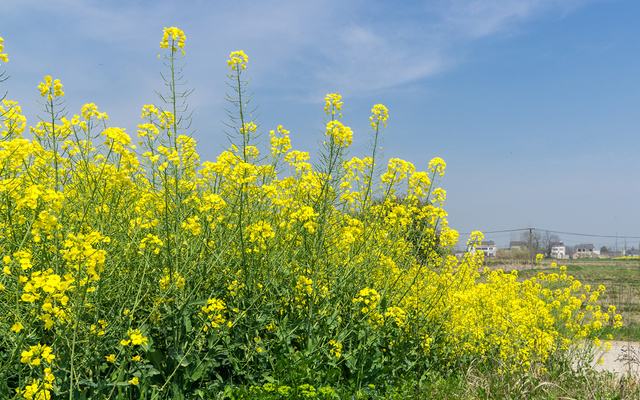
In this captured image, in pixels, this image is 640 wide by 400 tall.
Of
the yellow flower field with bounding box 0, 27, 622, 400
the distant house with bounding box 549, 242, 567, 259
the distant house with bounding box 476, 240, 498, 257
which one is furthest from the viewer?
the distant house with bounding box 549, 242, 567, 259

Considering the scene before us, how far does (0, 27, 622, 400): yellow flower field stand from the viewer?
10.3ft

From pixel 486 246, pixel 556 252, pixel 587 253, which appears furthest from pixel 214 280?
pixel 587 253

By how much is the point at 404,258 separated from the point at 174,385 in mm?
2610

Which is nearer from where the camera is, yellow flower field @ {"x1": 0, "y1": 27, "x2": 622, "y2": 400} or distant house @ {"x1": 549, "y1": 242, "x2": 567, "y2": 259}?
yellow flower field @ {"x1": 0, "y1": 27, "x2": 622, "y2": 400}

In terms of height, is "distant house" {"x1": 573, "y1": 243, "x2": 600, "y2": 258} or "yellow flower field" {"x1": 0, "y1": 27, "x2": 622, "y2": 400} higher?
"distant house" {"x1": 573, "y1": 243, "x2": 600, "y2": 258}

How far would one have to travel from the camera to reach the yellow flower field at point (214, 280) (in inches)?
124

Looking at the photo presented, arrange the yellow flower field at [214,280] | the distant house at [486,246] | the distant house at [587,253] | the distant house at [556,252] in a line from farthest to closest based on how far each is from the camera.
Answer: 1. the distant house at [587,253]
2. the distant house at [556,252]
3. the distant house at [486,246]
4. the yellow flower field at [214,280]

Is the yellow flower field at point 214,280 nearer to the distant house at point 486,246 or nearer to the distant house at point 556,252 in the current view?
the distant house at point 486,246

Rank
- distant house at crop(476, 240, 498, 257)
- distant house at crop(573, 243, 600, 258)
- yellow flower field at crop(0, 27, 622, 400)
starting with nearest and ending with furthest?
yellow flower field at crop(0, 27, 622, 400) → distant house at crop(476, 240, 498, 257) → distant house at crop(573, 243, 600, 258)

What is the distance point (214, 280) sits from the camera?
13.4 feet

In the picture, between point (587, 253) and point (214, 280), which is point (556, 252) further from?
point (214, 280)

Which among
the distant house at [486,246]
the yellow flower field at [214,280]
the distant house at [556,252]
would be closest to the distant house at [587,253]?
the distant house at [556,252]

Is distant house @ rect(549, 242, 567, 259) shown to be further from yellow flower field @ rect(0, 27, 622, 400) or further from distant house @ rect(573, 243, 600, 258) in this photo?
yellow flower field @ rect(0, 27, 622, 400)

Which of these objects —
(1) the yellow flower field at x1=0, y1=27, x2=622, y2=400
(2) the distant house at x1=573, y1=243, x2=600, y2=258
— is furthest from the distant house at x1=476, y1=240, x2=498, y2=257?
(2) the distant house at x1=573, y1=243, x2=600, y2=258
